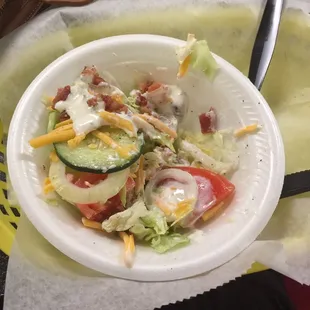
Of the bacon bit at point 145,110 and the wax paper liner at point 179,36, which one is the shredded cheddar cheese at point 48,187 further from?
the bacon bit at point 145,110

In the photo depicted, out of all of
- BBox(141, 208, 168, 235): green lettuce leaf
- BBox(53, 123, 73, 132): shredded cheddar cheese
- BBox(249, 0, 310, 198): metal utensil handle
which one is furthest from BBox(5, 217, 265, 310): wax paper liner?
BBox(249, 0, 310, 198): metal utensil handle

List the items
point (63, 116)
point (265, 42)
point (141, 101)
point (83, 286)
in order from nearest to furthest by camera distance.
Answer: point (83, 286)
point (63, 116)
point (141, 101)
point (265, 42)

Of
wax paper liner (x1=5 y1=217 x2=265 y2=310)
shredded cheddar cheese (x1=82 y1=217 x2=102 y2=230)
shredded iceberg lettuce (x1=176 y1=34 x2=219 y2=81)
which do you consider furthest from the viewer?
shredded iceberg lettuce (x1=176 y1=34 x2=219 y2=81)

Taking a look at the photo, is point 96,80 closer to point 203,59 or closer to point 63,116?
point 63,116

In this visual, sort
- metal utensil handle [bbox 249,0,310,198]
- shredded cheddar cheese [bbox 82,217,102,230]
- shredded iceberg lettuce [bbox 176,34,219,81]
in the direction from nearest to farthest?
shredded cheddar cheese [bbox 82,217,102,230], shredded iceberg lettuce [bbox 176,34,219,81], metal utensil handle [bbox 249,0,310,198]

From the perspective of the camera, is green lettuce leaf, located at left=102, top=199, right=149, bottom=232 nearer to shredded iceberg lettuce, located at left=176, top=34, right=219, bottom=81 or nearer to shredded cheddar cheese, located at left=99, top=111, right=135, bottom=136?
shredded cheddar cheese, located at left=99, top=111, right=135, bottom=136

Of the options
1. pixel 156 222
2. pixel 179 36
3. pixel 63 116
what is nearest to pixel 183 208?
pixel 156 222

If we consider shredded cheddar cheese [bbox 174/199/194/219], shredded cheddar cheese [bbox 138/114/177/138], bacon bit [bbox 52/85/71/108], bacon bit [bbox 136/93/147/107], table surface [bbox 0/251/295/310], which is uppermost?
bacon bit [bbox 52/85/71/108]
